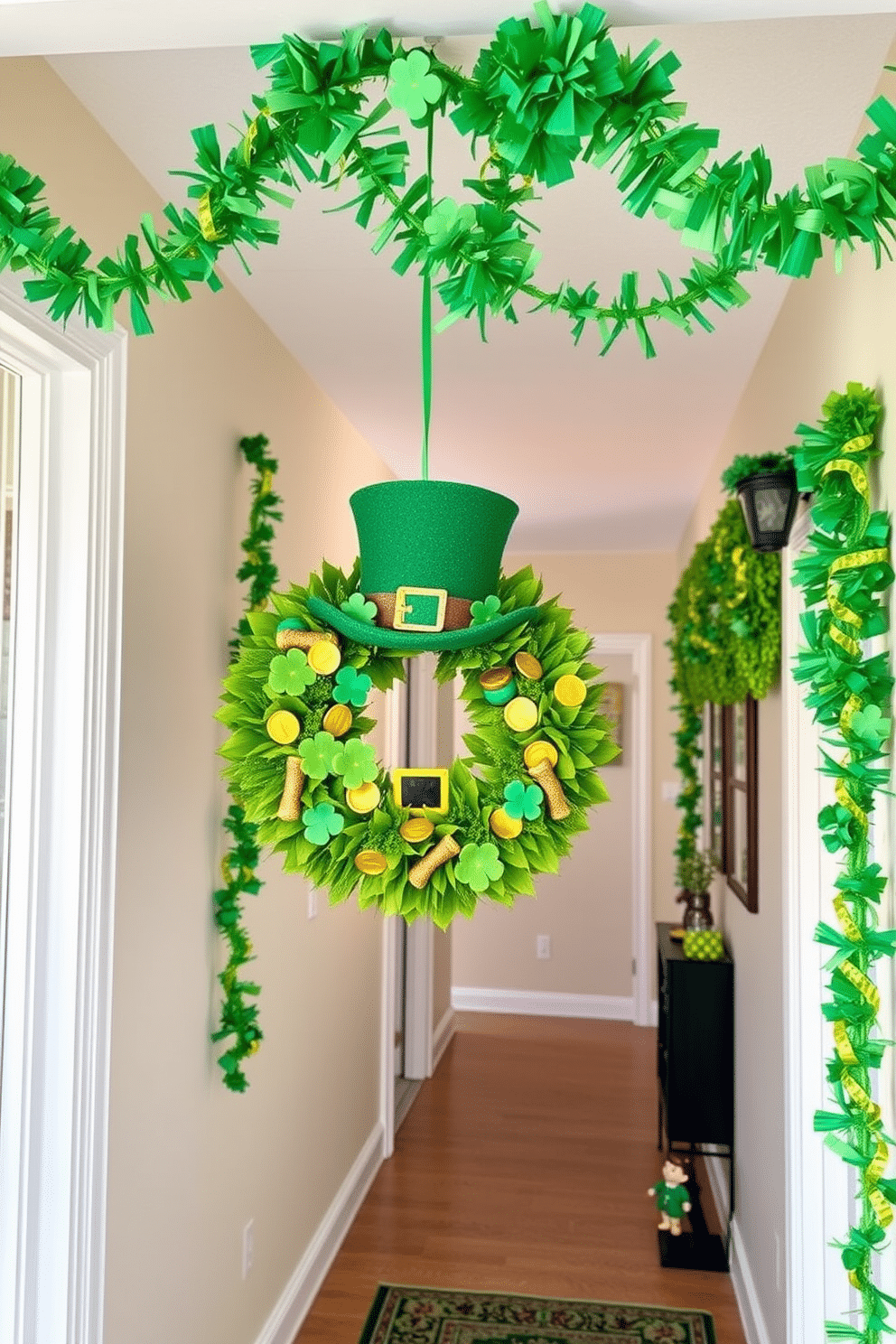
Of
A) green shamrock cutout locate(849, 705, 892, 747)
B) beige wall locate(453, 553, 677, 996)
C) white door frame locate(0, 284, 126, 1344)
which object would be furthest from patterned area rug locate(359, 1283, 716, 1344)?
beige wall locate(453, 553, 677, 996)

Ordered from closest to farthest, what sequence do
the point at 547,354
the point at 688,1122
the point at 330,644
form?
the point at 330,644
the point at 547,354
the point at 688,1122

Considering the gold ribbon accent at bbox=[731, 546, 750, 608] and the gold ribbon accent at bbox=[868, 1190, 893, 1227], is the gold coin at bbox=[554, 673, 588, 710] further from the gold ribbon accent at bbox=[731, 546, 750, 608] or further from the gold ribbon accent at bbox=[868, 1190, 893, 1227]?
the gold ribbon accent at bbox=[731, 546, 750, 608]

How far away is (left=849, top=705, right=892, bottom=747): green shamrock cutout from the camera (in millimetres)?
1376

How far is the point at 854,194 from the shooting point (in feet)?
2.83

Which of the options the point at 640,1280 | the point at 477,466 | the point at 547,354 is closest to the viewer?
the point at 547,354

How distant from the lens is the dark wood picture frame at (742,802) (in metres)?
2.94

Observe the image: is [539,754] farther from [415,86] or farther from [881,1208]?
[881,1208]

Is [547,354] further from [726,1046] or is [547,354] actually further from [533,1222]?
[533,1222]

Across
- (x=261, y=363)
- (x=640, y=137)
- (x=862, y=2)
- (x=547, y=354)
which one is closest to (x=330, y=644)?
(x=640, y=137)

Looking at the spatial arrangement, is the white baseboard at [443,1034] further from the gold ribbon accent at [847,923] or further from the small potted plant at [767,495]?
the gold ribbon accent at [847,923]

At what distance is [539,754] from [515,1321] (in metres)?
2.58

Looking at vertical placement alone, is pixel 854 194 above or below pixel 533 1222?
above

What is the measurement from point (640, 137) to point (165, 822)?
5.05 ft

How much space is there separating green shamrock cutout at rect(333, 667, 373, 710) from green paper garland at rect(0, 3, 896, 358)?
366mm
